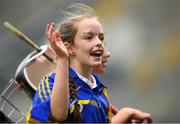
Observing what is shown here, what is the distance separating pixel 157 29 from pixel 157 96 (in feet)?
A: 2.25

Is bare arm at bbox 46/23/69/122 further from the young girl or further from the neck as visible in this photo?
the neck

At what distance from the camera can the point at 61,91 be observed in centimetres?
182

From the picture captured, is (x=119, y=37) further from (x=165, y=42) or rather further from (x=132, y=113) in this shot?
(x=132, y=113)

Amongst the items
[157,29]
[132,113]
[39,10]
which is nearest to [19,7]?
[39,10]

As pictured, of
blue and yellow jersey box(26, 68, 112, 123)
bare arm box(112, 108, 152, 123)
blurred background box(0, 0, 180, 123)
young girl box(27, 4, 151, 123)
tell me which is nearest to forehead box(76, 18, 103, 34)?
young girl box(27, 4, 151, 123)

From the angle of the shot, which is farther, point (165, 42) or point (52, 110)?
point (165, 42)

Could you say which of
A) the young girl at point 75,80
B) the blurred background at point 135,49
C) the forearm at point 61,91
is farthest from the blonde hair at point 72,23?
the blurred background at point 135,49

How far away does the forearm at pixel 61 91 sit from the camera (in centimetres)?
182

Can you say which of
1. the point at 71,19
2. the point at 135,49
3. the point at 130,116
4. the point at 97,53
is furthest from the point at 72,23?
the point at 135,49

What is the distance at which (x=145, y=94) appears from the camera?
5848 millimetres

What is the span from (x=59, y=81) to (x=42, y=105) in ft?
0.35

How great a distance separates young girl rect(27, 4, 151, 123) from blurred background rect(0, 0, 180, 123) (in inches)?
133

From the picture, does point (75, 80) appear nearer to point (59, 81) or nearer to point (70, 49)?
point (70, 49)

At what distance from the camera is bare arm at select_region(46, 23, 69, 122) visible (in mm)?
1816
